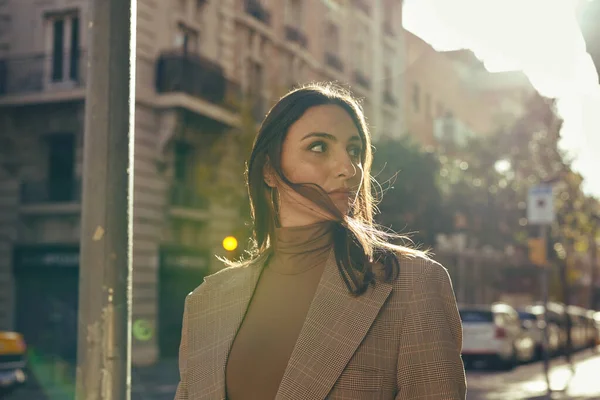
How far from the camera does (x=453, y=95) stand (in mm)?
51031

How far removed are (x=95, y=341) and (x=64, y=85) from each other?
18.7m

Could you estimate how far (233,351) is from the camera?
2357 millimetres

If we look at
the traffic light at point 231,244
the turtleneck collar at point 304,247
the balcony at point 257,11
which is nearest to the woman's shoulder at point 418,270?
the turtleneck collar at point 304,247

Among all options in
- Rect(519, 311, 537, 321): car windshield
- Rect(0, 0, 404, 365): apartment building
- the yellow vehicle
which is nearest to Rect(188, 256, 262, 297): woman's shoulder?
the yellow vehicle

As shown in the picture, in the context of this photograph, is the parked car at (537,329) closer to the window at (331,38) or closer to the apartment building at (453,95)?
the apartment building at (453,95)

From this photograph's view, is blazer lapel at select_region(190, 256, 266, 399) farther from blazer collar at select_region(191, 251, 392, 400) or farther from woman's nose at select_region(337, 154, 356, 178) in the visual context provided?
woman's nose at select_region(337, 154, 356, 178)

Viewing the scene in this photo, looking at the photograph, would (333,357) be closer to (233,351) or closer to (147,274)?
(233,351)

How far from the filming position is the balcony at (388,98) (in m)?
37.3

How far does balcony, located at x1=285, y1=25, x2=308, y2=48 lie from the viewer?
27.9 m

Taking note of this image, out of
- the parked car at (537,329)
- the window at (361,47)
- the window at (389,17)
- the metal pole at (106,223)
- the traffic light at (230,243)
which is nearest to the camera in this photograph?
the metal pole at (106,223)

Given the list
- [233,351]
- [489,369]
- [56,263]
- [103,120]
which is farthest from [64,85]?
[233,351]

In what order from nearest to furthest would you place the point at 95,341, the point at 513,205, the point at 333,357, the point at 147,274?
the point at 333,357
the point at 95,341
the point at 147,274
the point at 513,205

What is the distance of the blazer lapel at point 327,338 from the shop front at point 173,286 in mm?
19336

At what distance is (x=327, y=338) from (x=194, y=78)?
20003 millimetres
